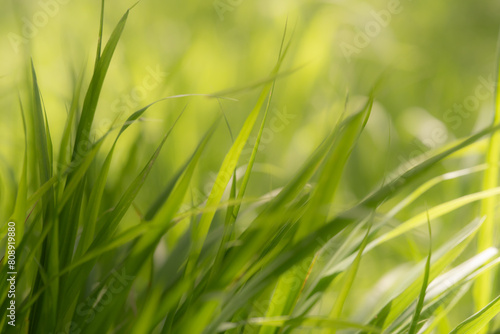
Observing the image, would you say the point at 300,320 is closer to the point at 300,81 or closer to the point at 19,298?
the point at 19,298

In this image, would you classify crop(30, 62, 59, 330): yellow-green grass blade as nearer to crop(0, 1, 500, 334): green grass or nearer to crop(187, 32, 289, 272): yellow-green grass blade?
crop(0, 1, 500, 334): green grass

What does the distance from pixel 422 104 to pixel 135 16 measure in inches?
42.0

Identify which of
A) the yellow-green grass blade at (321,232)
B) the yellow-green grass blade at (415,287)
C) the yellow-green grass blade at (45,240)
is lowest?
the yellow-green grass blade at (415,287)

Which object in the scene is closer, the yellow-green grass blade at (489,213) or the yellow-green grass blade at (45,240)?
the yellow-green grass blade at (45,240)

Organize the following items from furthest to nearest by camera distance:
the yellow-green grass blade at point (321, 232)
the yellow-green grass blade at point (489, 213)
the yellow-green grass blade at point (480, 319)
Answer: the yellow-green grass blade at point (489, 213) < the yellow-green grass blade at point (480, 319) < the yellow-green grass blade at point (321, 232)

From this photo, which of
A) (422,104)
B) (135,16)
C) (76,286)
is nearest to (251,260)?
(76,286)

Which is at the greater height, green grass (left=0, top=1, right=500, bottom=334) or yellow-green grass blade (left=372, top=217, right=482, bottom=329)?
green grass (left=0, top=1, right=500, bottom=334)

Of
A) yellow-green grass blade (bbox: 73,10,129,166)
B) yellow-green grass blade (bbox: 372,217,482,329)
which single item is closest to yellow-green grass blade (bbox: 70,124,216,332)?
yellow-green grass blade (bbox: 73,10,129,166)

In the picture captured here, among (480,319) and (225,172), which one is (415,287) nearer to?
(480,319)

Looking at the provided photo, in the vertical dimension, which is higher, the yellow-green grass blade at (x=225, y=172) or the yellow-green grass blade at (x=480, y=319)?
the yellow-green grass blade at (x=225, y=172)

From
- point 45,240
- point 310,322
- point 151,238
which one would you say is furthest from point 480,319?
point 45,240

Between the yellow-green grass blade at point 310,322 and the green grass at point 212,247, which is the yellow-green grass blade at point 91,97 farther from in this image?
the yellow-green grass blade at point 310,322

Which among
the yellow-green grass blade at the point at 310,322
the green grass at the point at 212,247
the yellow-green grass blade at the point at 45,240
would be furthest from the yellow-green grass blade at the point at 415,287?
the yellow-green grass blade at the point at 45,240

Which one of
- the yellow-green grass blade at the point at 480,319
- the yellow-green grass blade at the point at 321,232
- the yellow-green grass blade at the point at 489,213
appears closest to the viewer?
the yellow-green grass blade at the point at 321,232
